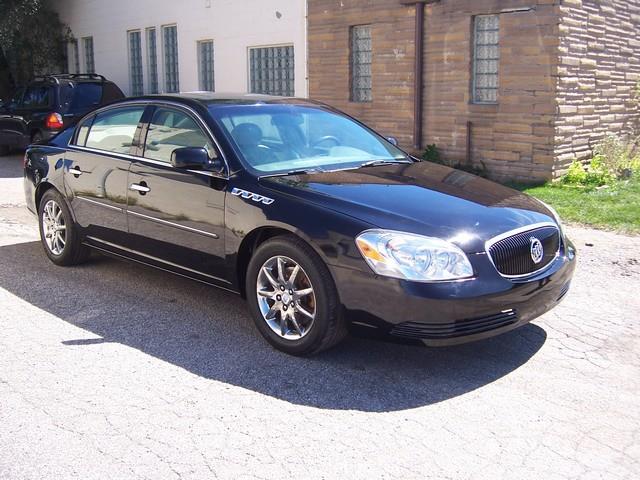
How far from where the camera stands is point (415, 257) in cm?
423

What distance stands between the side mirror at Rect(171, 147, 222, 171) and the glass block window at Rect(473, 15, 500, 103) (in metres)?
7.47

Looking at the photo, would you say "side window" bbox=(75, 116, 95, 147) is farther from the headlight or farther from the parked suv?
the parked suv

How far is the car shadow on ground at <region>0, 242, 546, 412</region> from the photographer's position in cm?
426

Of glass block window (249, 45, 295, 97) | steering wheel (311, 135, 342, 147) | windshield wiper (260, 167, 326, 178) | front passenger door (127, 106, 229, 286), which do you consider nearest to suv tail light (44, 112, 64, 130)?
glass block window (249, 45, 295, 97)

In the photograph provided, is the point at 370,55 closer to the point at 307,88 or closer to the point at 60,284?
the point at 307,88

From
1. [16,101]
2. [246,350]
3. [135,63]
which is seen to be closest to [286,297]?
[246,350]

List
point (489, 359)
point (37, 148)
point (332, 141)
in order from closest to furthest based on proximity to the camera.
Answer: point (489, 359), point (332, 141), point (37, 148)

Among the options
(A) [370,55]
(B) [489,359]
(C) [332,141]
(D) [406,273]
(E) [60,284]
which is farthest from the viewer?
(A) [370,55]

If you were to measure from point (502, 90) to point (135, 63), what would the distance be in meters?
11.3

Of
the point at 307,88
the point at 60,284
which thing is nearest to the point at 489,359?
the point at 60,284

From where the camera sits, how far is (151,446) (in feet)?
11.8

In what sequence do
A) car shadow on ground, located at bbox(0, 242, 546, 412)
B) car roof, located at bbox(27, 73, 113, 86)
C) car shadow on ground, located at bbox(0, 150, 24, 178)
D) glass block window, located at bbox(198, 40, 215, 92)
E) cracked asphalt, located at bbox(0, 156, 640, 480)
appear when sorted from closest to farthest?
cracked asphalt, located at bbox(0, 156, 640, 480), car shadow on ground, located at bbox(0, 242, 546, 412), car shadow on ground, located at bbox(0, 150, 24, 178), car roof, located at bbox(27, 73, 113, 86), glass block window, located at bbox(198, 40, 215, 92)

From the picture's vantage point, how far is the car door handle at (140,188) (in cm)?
568

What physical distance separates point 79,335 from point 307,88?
33.4 feet
